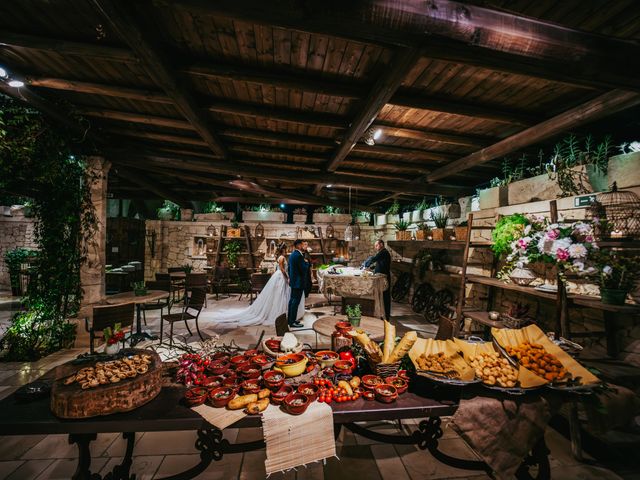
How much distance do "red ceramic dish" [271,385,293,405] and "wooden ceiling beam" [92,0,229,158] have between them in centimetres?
275

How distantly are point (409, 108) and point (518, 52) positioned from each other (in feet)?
5.27

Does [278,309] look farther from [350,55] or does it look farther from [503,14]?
[503,14]

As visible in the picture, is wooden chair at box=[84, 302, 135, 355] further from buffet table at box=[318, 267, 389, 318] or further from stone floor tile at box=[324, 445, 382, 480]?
buffet table at box=[318, 267, 389, 318]

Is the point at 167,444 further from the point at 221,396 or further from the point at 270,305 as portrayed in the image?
the point at 270,305

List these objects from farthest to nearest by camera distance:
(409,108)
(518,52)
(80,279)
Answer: (80,279) < (409,108) < (518,52)

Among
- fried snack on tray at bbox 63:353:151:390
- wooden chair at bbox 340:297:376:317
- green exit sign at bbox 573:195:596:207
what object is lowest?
wooden chair at bbox 340:297:376:317

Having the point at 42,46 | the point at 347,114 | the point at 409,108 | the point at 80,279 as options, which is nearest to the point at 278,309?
the point at 80,279

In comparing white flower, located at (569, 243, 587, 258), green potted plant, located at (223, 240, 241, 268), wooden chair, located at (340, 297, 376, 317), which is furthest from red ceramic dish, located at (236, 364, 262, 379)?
green potted plant, located at (223, 240, 241, 268)

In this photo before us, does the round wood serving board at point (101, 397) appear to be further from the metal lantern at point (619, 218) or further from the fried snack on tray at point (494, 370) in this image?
the metal lantern at point (619, 218)

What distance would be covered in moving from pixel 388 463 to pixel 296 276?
3.68m

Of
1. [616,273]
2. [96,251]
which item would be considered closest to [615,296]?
[616,273]

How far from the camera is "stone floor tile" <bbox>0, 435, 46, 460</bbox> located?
2.35m

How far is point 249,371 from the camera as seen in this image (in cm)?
190

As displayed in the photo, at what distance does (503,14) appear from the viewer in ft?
5.83
